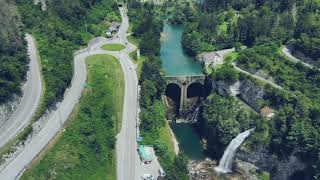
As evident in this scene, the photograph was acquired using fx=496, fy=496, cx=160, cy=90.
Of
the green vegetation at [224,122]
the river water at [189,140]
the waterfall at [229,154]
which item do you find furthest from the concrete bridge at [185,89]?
the waterfall at [229,154]

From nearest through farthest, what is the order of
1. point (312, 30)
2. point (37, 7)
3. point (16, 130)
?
point (16, 130) → point (312, 30) → point (37, 7)

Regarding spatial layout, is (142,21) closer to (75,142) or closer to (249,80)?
(249,80)

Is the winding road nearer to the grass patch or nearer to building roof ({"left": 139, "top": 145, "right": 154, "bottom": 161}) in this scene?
building roof ({"left": 139, "top": 145, "right": 154, "bottom": 161})

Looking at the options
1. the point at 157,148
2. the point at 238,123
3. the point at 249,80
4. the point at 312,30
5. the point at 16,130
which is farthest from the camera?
the point at 312,30

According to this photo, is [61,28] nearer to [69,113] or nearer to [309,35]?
[69,113]

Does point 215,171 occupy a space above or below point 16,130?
below

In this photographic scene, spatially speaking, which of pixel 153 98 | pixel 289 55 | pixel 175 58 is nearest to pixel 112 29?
pixel 175 58

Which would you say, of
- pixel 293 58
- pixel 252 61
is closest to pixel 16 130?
pixel 252 61
